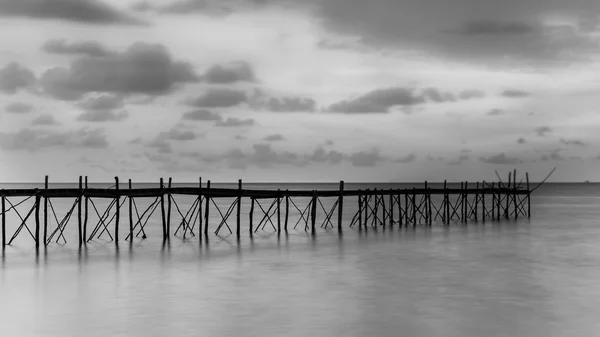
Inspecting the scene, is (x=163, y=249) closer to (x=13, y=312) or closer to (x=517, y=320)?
(x=13, y=312)

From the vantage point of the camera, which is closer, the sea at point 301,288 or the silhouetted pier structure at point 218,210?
the sea at point 301,288

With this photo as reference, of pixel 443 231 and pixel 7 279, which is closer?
pixel 7 279

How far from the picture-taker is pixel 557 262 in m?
25.6

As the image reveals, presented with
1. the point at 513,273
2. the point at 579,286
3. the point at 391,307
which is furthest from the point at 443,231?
the point at 391,307

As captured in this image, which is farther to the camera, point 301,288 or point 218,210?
point 218,210

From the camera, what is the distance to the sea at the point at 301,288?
14523mm

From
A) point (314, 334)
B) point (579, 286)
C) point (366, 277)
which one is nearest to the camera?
point (314, 334)

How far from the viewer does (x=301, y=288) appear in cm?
1922

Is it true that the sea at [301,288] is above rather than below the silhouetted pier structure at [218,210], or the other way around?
below

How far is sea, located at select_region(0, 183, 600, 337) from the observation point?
14.5 meters

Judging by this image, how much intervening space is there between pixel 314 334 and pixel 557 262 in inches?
585

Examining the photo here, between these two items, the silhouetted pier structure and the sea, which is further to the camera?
the silhouetted pier structure

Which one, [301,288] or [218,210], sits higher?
[218,210]

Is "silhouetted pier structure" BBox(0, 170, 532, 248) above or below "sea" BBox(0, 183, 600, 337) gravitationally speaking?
above
